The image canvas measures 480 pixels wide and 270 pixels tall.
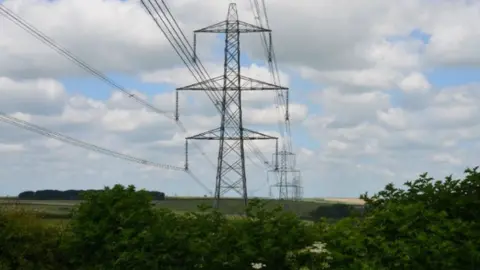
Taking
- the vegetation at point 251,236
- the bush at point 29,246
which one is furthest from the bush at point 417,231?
the bush at point 29,246

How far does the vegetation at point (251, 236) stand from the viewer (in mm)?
11977

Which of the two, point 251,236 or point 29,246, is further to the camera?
point 29,246

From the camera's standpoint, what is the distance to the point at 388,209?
42.6ft

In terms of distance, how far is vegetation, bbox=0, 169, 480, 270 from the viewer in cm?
1198

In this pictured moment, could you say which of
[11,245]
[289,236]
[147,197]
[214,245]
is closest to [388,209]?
[289,236]

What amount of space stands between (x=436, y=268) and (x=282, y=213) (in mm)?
2632

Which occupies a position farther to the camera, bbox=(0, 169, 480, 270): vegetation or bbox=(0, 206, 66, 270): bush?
bbox=(0, 206, 66, 270): bush

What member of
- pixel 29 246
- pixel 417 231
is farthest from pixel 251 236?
pixel 29 246

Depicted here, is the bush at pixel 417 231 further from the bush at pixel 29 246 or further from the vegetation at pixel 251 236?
the bush at pixel 29 246

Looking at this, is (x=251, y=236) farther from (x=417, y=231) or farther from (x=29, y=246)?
(x=29, y=246)

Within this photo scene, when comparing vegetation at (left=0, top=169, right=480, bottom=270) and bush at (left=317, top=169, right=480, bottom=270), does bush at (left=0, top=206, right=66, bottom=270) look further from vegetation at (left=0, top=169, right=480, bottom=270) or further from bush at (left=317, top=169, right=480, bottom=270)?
bush at (left=317, top=169, right=480, bottom=270)

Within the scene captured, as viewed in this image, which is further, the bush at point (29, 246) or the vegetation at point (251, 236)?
the bush at point (29, 246)

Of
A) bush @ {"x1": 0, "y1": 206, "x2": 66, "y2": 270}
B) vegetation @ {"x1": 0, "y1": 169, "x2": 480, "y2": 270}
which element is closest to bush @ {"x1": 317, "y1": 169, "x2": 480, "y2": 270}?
vegetation @ {"x1": 0, "y1": 169, "x2": 480, "y2": 270}

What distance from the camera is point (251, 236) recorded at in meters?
12.3
